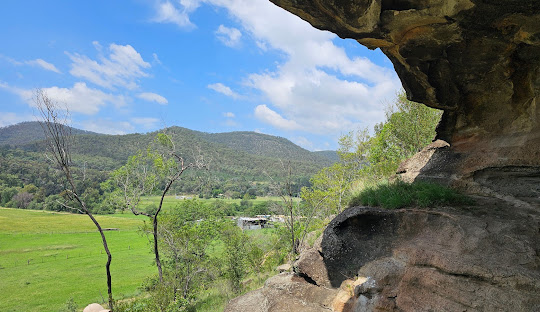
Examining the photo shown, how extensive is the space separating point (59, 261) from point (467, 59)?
2717 inches

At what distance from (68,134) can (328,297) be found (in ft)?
43.2

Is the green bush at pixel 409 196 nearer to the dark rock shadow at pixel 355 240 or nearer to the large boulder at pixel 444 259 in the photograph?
the large boulder at pixel 444 259

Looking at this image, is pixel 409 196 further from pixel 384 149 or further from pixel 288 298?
pixel 384 149

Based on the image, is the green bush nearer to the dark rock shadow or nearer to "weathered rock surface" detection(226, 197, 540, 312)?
"weathered rock surface" detection(226, 197, 540, 312)

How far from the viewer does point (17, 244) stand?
63844 mm

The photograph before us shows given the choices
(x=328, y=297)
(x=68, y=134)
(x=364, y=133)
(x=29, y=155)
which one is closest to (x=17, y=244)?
(x=68, y=134)

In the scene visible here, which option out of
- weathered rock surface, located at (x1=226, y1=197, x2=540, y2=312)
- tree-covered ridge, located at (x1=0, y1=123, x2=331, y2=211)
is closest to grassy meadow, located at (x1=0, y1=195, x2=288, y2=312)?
tree-covered ridge, located at (x1=0, y1=123, x2=331, y2=211)

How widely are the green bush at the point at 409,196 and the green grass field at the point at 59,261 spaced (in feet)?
76.7

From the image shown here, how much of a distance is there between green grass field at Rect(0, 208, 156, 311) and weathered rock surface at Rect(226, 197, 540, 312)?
21718mm

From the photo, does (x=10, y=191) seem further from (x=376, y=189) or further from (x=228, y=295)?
(x=376, y=189)

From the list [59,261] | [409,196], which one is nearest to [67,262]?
[59,261]

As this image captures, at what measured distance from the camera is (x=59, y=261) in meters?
56.1

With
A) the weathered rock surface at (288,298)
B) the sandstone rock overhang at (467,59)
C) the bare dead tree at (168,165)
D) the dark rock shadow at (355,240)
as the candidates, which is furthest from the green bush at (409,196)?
the bare dead tree at (168,165)

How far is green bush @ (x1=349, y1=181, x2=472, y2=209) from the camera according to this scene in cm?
828
